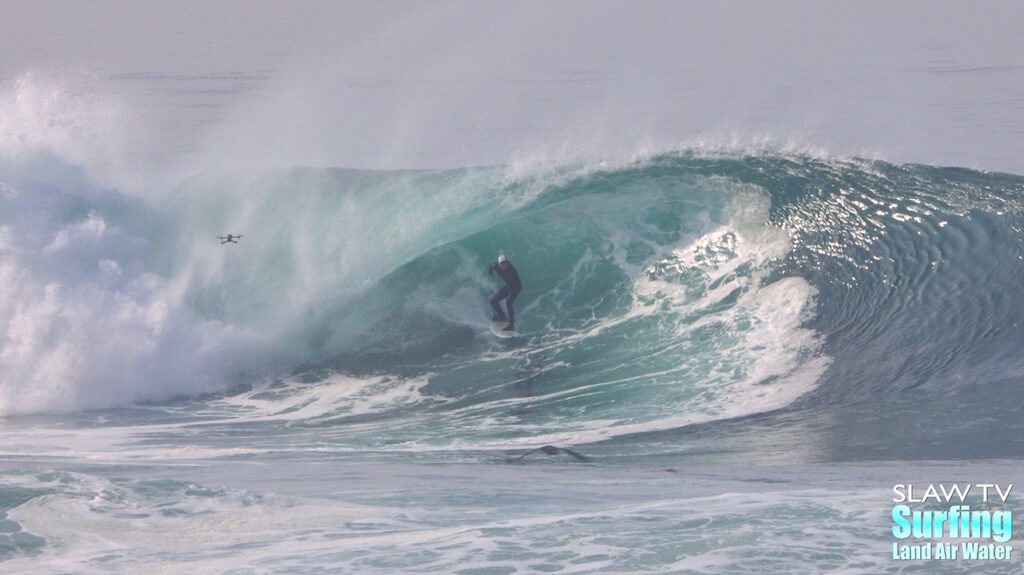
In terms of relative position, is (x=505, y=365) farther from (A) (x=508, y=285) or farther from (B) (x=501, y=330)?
(A) (x=508, y=285)

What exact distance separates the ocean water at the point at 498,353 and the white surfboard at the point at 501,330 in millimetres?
123

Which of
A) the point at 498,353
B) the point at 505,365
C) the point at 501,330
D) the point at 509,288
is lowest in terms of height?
the point at 505,365

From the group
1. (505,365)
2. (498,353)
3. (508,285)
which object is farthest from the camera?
(508,285)

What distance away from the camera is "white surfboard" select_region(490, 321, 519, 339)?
14.3 m

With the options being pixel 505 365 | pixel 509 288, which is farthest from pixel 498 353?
pixel 509 288

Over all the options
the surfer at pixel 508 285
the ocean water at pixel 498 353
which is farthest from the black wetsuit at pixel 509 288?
the ocean water at pixel 498 353

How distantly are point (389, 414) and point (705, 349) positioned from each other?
348 centimetres

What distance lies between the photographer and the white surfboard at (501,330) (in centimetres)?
1430

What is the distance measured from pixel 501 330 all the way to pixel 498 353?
1.98 feet

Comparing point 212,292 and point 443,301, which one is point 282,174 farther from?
point 443,301

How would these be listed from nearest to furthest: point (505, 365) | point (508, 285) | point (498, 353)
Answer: point (505, 365)
point (498, 353)
point (508, 285)

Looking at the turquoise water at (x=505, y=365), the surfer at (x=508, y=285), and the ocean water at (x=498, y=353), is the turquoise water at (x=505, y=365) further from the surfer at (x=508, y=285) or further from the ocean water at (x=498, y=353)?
the surfer at (x=508, y=285)

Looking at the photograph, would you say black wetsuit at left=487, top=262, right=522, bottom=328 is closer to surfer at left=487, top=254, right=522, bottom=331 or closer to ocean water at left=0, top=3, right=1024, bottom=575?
surfer at left=487, top=254, right=522, bottom=331

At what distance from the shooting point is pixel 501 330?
14.4m
